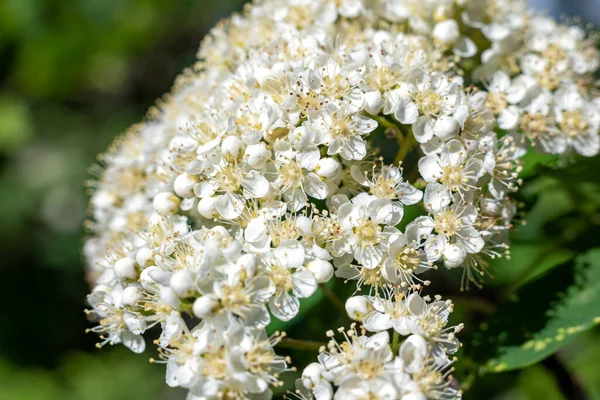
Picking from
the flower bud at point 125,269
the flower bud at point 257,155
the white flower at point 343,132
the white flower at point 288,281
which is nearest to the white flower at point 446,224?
the white flower at point 343,132

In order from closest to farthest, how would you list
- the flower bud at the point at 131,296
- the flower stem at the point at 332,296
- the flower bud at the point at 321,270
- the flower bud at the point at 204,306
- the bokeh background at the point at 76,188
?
1. the flower bud at the point at 204,306
2. the flower bud at the point at 321,270
3. the flower bud at the point at 131,296
4. the flower stem at the point at 332,296
5. the bokeh background at the point at 76,188

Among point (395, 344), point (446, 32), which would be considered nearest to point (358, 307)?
point (395, 344)

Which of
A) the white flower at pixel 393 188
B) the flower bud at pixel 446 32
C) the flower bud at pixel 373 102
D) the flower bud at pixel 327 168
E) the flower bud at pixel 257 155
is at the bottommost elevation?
the white flower at pixel 393 188

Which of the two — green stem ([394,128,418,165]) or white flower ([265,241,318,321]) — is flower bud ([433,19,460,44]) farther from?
white flower ([265,241,318,321])

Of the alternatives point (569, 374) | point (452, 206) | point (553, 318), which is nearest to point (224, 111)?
point (452, 206)

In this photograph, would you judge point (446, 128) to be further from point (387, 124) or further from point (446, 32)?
point (446, 32)

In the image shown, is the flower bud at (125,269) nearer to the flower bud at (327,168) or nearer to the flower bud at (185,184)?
the flower bud at (185,184)
